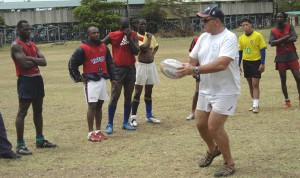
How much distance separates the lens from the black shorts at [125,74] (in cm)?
A: 912

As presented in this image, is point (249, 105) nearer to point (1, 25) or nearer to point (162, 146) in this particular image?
point (162, 146)

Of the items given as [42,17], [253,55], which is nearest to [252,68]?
[253,55]

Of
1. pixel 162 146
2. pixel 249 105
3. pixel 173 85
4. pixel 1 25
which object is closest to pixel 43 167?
pixel 162 146

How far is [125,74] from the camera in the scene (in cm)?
918

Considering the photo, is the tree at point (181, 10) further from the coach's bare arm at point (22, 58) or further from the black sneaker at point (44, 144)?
the coach's bare arm at point (22, 58)

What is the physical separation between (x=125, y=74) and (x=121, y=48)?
1.62 ft

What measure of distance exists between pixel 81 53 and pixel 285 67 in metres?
4.94

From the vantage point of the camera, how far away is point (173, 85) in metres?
15.8

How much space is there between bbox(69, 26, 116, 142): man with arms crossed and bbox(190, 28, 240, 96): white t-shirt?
2.68 metres

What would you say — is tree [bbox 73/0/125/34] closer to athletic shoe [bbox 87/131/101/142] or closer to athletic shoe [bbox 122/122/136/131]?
athletic shoe [bbox 122/122/136/131]

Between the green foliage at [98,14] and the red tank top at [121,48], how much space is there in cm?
5216

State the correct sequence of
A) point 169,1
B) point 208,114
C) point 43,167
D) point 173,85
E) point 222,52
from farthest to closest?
point 169,1 → point 173,85 → point 43,167 → point 208,114 → point 222,52

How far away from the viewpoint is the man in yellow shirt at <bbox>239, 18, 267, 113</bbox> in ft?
34.6

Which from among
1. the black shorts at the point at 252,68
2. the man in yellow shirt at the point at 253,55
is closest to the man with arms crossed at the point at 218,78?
the man in yellow shirt at the point at 253,55
